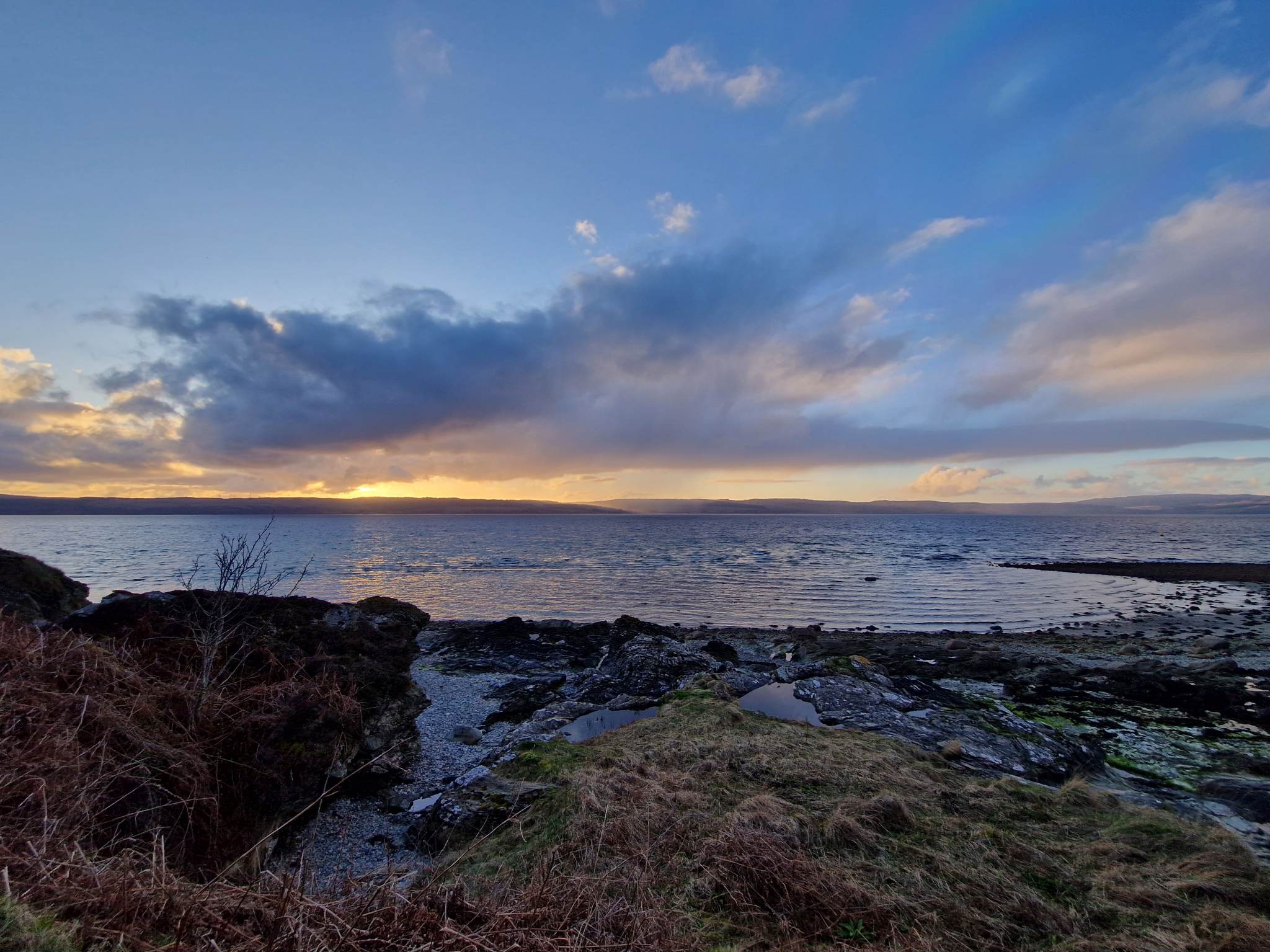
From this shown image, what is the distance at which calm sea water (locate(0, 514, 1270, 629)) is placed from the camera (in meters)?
27.3

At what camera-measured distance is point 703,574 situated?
135 feet

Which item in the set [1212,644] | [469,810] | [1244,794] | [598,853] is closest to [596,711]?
[469,810]

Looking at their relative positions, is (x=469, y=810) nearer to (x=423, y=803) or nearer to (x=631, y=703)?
(x=423, y=803)

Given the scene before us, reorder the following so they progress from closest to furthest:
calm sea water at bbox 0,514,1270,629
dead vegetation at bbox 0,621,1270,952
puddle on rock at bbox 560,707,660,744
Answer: dead vegetation at bbox 0,621,1270,952
puddle on rock at bbox 560,707,660,744
calm sea water at bbox 0,514,1270,629

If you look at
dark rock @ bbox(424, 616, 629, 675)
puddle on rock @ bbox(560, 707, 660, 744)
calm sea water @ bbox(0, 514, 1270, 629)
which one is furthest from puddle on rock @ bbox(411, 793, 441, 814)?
calm sea water @ bbox(0, 514, 1270, 629)

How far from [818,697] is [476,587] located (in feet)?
91.5

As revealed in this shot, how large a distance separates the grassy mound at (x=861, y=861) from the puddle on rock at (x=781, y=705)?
283 cm

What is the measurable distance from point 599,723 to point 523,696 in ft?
9.29

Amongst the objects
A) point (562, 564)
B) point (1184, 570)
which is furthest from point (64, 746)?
point (1184, 570)

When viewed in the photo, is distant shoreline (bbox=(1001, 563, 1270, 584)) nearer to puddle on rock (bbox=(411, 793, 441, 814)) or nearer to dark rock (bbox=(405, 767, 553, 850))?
dark rock (bbox=(405, 767, 553, 850))

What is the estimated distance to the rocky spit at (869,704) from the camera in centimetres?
695

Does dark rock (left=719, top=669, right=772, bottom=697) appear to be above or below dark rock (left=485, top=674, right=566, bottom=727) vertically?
above

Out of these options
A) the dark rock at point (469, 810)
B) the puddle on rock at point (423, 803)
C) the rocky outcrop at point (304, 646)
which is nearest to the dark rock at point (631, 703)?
the rocky outcrop at point (304, 646)

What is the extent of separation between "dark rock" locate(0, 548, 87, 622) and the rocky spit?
826cm
